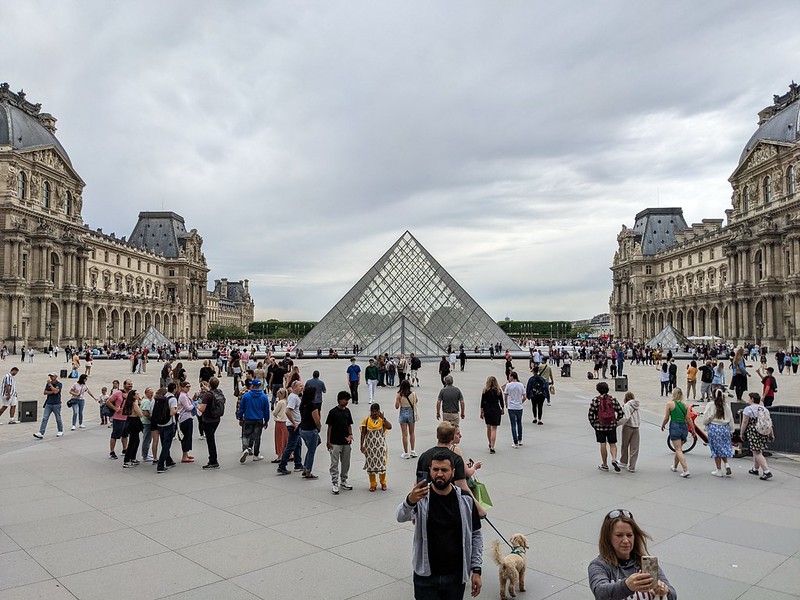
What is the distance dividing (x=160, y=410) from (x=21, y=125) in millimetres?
54387

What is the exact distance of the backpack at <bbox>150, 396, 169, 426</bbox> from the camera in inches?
291

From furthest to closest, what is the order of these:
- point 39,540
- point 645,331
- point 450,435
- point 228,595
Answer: point 645,331 → point 39,540 → point 450,435 → point 228,595

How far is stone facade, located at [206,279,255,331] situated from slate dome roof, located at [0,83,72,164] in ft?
251

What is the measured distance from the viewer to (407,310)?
3922 centimetres

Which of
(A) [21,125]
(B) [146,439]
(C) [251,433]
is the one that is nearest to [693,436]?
(C) [251,433]

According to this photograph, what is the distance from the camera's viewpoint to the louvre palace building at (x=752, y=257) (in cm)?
4575

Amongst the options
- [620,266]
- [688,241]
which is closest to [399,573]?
[688,241]

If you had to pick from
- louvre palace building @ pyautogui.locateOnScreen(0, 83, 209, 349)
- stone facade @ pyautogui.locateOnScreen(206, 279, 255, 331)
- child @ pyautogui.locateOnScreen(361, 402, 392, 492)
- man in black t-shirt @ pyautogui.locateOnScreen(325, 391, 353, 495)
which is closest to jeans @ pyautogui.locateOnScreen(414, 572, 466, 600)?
child @ pyautogui.locateOnScreen(361, 402, 392, 492)

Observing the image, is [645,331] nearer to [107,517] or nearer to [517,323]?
[517,323]

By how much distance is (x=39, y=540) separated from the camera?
4715mm

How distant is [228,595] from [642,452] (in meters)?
6.43

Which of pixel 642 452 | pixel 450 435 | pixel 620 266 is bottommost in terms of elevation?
pixel 642 452

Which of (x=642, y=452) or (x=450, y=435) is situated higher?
(x=450, y=435)

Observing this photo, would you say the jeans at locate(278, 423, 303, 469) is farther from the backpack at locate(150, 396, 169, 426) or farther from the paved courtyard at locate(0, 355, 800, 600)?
the backpack at locate(150, 396, 169, 426)
